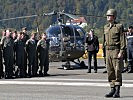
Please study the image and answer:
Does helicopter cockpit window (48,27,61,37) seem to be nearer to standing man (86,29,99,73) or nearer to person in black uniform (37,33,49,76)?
standing man (86,29,99,73)

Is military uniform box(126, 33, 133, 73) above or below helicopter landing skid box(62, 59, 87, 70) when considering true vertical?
above

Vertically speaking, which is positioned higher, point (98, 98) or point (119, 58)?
point (119, 58)

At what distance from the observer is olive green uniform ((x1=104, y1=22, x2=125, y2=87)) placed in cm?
1140

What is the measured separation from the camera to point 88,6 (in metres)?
193

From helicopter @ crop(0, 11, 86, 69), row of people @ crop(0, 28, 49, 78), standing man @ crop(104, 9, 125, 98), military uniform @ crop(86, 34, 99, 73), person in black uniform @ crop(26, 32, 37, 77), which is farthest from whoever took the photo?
helicopter @ crop(0, 11, 86, 69)

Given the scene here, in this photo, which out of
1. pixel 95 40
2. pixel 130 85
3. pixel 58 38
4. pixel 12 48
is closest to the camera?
pixel 130 85

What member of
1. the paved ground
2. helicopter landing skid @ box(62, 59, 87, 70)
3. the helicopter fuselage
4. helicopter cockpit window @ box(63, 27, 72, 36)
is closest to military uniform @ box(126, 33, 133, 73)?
helicopter landing skid @ box(62, 59, 87, 70)

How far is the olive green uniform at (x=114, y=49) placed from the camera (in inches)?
449

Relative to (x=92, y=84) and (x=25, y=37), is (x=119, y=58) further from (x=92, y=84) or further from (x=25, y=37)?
(x=25, y=37)

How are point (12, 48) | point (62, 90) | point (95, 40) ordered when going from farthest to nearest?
point (95, 40) → point (12, 48) → point (62, 90)

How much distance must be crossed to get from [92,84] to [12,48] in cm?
398

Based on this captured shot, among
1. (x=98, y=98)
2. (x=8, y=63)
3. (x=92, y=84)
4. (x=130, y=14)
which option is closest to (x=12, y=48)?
(x=8, y=63)

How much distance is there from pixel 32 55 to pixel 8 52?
120 centimetres

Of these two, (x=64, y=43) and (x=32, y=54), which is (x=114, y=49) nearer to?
(x=32, y=54)
